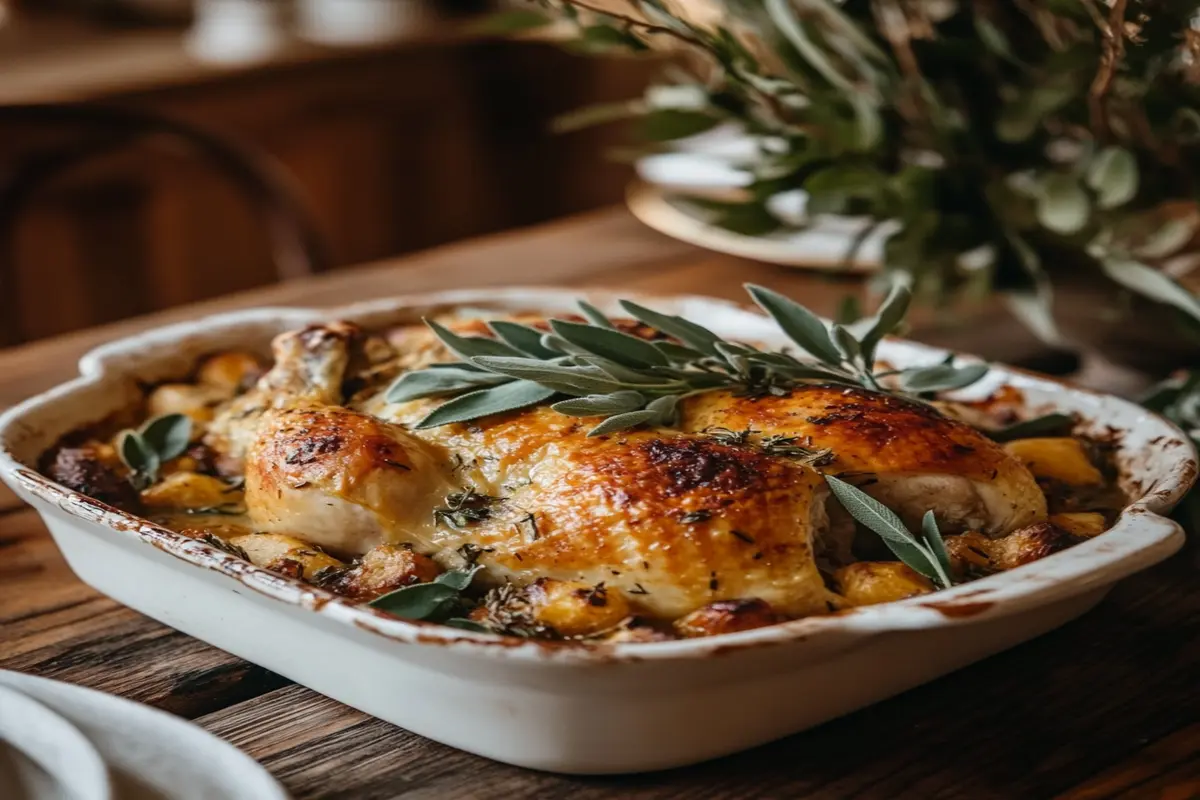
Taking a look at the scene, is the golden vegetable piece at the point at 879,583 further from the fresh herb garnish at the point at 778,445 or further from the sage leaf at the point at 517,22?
the sage leaf at the point at 517,22

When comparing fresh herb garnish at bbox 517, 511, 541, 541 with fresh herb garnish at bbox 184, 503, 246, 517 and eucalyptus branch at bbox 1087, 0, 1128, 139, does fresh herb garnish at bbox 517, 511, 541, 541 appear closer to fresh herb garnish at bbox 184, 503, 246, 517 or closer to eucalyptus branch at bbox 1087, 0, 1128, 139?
fresh herb garnish at bbox 184, 503, 246, 517

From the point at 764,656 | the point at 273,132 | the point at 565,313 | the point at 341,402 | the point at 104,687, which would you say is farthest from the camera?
the point at 273,132

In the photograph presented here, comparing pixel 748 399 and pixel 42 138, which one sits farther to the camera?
pixel 42 138

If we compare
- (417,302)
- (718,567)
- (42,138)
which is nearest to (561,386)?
(718,567)

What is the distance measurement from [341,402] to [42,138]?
2783 mm

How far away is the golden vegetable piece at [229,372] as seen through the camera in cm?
144

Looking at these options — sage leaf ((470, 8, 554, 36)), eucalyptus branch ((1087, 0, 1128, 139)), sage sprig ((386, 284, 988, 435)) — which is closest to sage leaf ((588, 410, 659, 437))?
sage sprig ((386, 284, 988, 435))

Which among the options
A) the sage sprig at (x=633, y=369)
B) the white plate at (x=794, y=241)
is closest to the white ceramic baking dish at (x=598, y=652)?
the sage sprig at (x=633, y=369)

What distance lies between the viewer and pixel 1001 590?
2.89 ft

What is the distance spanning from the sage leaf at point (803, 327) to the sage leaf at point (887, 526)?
0.24m

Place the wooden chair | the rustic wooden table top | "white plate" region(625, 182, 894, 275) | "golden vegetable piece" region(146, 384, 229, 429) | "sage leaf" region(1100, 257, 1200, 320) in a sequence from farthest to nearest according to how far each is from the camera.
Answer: the wooden chair → "white plate" region(625, 182, 894, 275) → "sage leaf" region(1100, 257, 1200, 320) → "golden vegetable piece" region(146, 384, 229, 429) → the rustic wooden table top

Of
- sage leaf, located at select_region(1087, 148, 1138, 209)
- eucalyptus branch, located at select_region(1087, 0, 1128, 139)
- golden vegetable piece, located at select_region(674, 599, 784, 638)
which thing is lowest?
golden vegetable piece, located at select_region(674, 599, 784, 638)

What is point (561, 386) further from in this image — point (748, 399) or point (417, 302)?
point (417, 302)

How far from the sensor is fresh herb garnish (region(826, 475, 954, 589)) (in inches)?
38.8
